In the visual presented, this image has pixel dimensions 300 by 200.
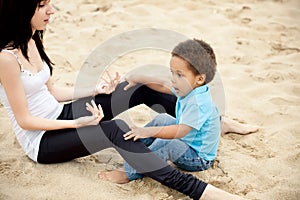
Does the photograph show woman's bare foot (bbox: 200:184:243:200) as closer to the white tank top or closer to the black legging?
the black legging

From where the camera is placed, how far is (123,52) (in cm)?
329

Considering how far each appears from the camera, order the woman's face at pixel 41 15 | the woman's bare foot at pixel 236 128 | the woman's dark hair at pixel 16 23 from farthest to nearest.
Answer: the woman's bare foot at pixel 236 128 → the woman's face at pixel 41 15 → the woman's dark hair at pixel 16 23

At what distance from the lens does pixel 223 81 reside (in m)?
2.92

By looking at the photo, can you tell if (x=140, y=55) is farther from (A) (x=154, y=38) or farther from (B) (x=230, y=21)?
(B) (x=230, y=21)

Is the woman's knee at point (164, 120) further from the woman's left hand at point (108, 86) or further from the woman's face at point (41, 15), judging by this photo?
the woman's face at point (41, 15)

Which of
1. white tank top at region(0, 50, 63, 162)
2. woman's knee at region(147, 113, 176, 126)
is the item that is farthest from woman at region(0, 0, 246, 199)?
woman's knee at region(147, 113, 176, 126)

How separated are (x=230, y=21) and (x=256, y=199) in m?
2.24

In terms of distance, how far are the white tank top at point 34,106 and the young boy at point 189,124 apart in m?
0.39

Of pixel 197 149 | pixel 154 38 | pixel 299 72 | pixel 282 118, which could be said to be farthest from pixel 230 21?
pixel 197 149

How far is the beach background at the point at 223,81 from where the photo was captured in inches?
76.3

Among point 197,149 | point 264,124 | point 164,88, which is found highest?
point 164,88

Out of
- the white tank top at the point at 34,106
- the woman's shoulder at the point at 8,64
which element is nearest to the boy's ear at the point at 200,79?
the white tank top at the point at 34,106

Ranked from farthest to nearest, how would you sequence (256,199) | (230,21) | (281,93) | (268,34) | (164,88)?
(230,21) → (268,34) → (281,93) → (164,88) → (256,199)

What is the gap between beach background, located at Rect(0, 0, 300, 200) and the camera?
194 centimetres
